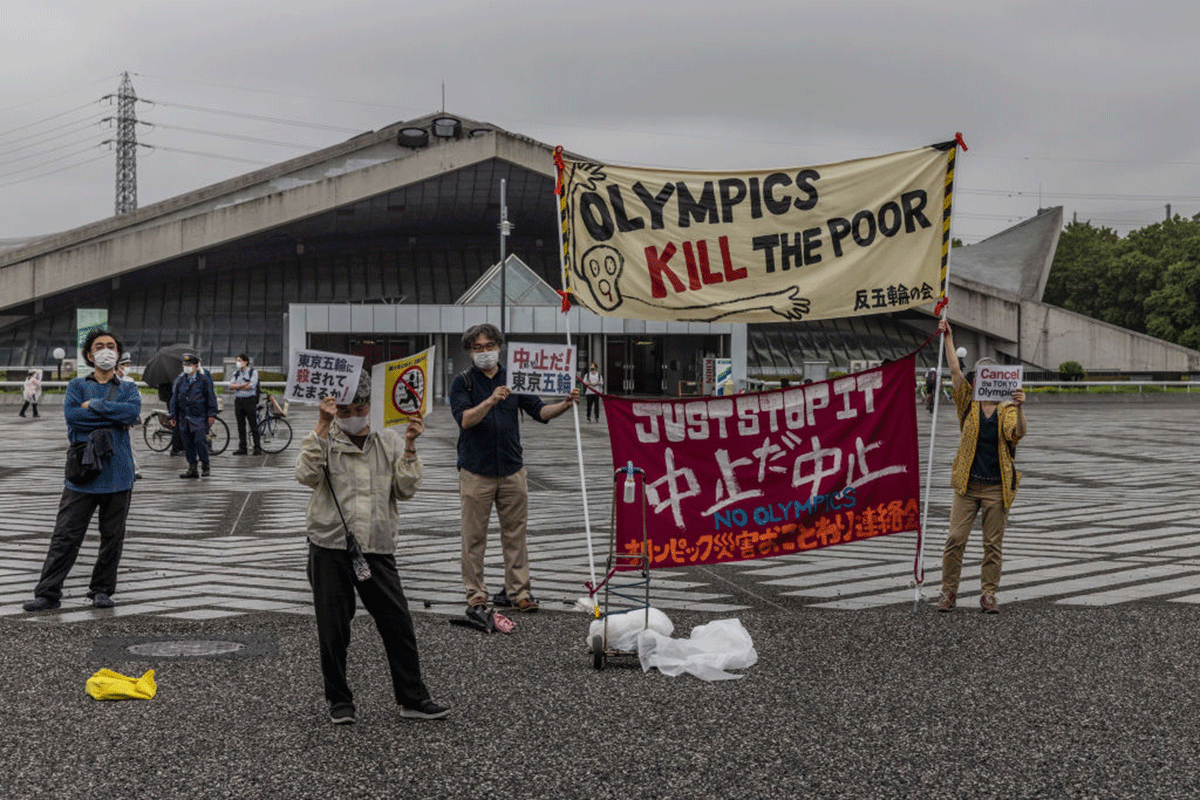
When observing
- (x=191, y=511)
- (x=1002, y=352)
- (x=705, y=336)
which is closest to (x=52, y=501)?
(x=191, y=511)

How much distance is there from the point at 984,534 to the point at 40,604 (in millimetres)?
6074

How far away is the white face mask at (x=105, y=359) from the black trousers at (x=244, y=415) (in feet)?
38.4

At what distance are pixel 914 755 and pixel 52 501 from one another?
1167 centimetres

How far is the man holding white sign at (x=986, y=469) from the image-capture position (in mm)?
7734

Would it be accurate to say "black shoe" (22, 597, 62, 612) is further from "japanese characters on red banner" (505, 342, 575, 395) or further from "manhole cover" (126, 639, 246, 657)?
"japanese characters on red banner" (505, 342, 575, 395)

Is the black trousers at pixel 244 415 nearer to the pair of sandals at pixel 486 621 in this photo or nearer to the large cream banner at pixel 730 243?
the large cream banner at pixel 730 243

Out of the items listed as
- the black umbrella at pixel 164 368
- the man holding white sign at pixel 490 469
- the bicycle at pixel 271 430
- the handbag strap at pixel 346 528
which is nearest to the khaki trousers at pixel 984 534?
the man holding white sign at pixel 490 469

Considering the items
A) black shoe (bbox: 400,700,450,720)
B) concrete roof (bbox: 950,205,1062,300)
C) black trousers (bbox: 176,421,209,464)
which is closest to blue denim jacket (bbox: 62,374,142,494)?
black shoe (bbox: 400,700,450,720)

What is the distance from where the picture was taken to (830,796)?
4.43m

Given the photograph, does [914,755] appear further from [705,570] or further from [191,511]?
[191,511]

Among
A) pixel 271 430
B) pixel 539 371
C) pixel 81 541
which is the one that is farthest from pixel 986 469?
pixel 271 430

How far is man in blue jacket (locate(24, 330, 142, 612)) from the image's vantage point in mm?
7957

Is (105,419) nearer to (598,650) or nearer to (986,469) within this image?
(598,650)

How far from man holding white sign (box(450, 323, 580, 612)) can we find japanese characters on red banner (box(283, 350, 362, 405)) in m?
2.05
